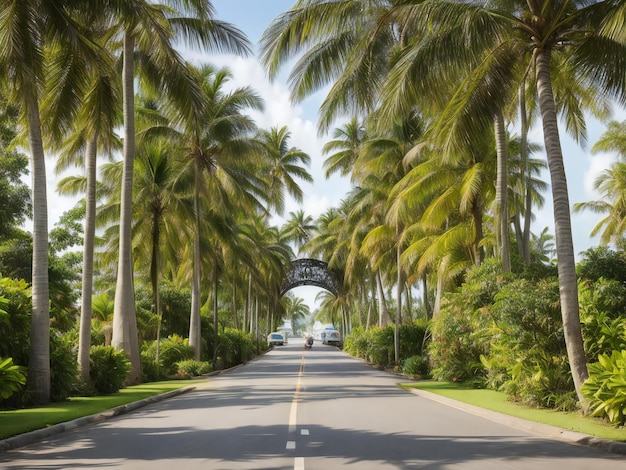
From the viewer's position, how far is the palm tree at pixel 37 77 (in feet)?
42.7

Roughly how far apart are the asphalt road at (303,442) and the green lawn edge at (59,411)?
1.88ft

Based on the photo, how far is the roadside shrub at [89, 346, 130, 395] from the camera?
1762 cm

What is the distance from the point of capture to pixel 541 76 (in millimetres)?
13289

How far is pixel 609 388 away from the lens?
1008 centimetres

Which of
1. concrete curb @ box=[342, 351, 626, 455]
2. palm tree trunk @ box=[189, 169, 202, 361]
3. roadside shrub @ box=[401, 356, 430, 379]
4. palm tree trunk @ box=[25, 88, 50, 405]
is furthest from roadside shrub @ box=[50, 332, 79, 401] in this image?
roadside shrub @ box=[401, 356, 430, 379]

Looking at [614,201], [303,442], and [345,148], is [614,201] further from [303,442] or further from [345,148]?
[303,442]

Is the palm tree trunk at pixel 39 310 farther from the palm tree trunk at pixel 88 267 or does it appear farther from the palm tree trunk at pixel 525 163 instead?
the palm tree trunk at pixel 525 163

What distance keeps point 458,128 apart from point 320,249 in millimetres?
47202

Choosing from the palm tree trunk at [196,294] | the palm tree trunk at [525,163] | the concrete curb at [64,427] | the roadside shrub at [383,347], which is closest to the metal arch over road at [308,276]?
the roadside shrub at [383,347]

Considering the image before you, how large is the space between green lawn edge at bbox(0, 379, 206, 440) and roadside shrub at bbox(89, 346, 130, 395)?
0.35 metres

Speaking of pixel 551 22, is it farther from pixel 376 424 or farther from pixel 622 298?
pixel 376 424

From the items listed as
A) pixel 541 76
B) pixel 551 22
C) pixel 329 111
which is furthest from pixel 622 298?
pixel 329 111

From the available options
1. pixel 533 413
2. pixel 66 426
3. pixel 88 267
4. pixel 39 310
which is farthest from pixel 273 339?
pixel 66 426

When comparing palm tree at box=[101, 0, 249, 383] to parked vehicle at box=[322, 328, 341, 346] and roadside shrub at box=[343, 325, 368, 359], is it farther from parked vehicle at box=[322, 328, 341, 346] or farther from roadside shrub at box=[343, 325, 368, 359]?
parked vehicle at box=[322, 328, 341, 346]
